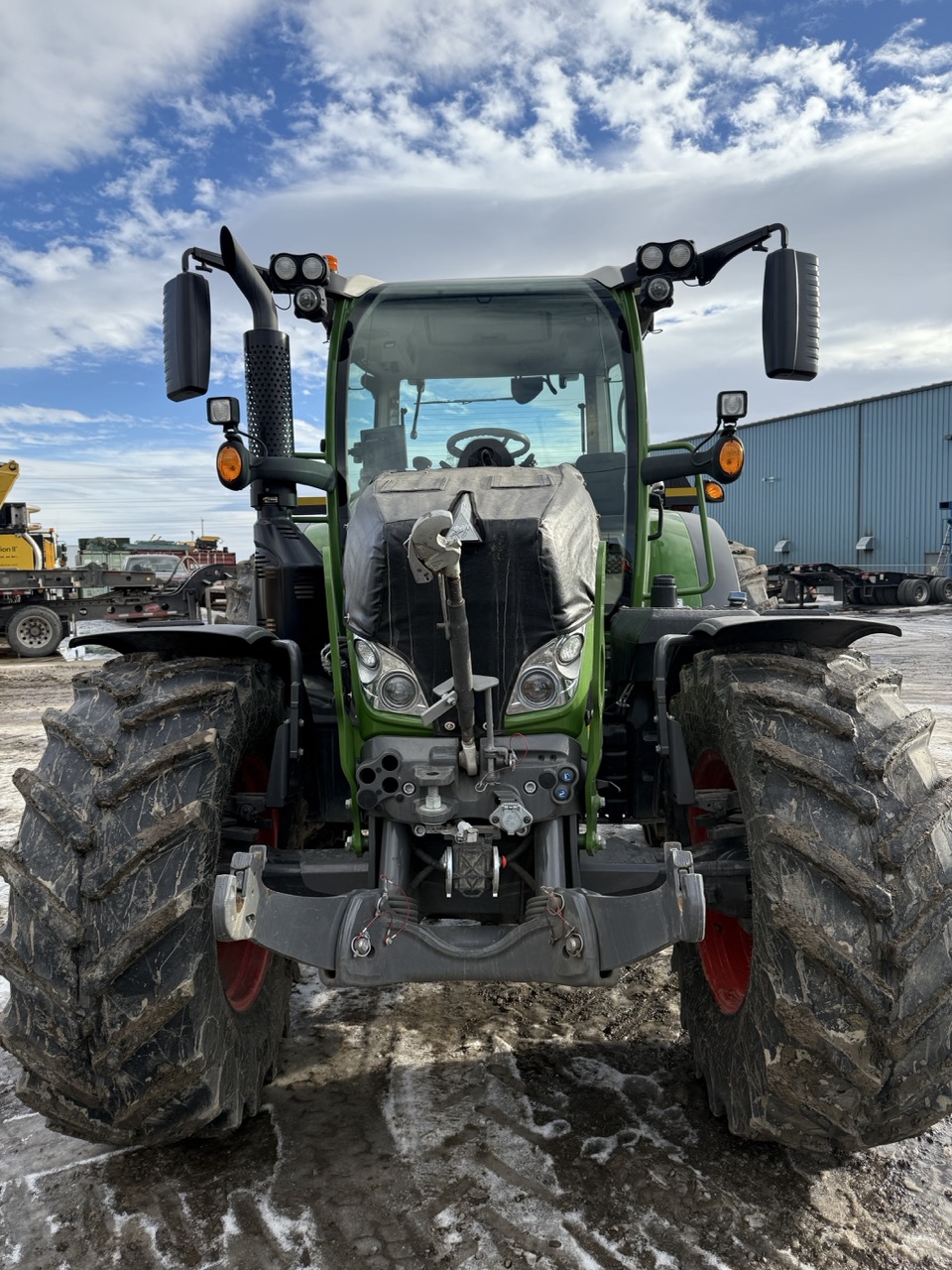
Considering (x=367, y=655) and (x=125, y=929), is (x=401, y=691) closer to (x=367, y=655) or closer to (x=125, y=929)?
(x=367, y=655)

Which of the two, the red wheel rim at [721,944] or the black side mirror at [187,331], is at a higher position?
the black side mirror at [187,331]

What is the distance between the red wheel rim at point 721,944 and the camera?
9.40ft

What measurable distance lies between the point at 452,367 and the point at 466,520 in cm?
143

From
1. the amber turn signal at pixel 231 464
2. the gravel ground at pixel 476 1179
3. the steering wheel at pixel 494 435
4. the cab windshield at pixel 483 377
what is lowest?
the gravel ground at pixel 476 1179

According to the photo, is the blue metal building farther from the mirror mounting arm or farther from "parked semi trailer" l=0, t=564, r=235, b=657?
the mirror mounting arm

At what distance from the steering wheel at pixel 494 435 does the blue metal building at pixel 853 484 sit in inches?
1049

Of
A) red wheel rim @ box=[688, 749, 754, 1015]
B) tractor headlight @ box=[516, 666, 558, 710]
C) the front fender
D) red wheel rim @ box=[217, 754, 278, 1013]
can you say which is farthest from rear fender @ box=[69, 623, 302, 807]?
red wheel rim @ box=[688, 749, 754, 1015]

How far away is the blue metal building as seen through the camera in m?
29.0

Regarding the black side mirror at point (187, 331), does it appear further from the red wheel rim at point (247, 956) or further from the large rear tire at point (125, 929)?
the red wheel rim at point (247, 956)

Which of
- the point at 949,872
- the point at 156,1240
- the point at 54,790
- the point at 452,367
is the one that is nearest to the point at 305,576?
the point at 452,367

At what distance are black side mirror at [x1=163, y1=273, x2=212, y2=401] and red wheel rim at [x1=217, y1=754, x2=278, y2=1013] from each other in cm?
125

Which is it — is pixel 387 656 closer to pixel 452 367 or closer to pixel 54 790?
pixel 54 790

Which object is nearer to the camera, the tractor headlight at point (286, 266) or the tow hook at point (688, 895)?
the tow hook at point (688, 895)

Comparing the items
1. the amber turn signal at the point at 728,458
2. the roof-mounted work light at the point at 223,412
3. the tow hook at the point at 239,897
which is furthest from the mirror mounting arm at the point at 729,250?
the tow hook at the point at 239,897
